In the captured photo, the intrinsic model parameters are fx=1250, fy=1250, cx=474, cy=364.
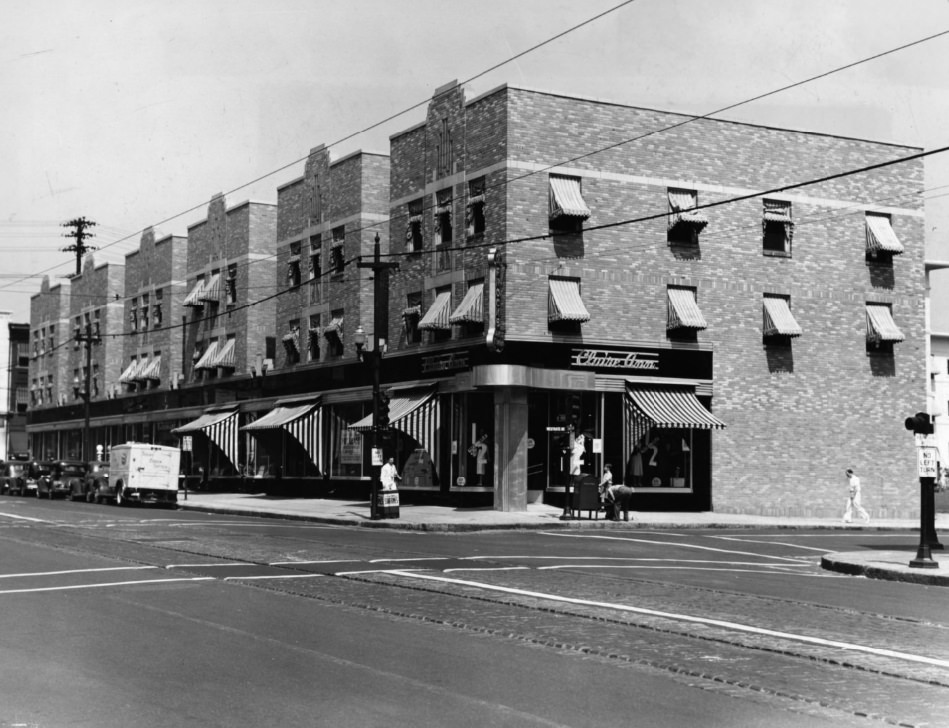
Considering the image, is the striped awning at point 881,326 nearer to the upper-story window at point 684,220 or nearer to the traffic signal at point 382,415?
the upper-story window at point 684,220

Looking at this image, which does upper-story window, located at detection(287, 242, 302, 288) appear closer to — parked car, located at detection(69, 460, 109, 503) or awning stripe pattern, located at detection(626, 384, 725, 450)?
parked car, located at detection(69, 460, 109, 503)

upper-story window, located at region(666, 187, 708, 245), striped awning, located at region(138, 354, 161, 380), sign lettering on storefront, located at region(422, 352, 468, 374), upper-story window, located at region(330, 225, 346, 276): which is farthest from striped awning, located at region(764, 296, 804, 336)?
striped awning, located at region(138, 354, 161, 380)

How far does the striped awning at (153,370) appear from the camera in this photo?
62.6 m

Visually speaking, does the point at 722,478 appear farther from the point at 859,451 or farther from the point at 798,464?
the point at 859,451

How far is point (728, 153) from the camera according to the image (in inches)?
1561

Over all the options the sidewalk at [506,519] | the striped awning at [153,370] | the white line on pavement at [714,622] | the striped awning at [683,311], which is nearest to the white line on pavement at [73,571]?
the white line on pavement at [714,622]

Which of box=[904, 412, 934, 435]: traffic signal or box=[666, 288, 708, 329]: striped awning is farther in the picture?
box=[666, 288, 708, 329]: striped awning

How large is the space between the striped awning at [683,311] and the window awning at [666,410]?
6.63 ft

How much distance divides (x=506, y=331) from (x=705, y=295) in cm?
716

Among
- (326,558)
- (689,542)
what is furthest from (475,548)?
(689,542)

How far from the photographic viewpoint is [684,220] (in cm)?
3862

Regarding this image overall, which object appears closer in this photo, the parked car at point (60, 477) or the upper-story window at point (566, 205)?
the upper-story window at point (566, 205)

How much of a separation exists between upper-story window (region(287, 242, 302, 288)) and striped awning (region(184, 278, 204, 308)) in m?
8.26

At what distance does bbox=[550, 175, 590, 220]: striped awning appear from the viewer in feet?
120
